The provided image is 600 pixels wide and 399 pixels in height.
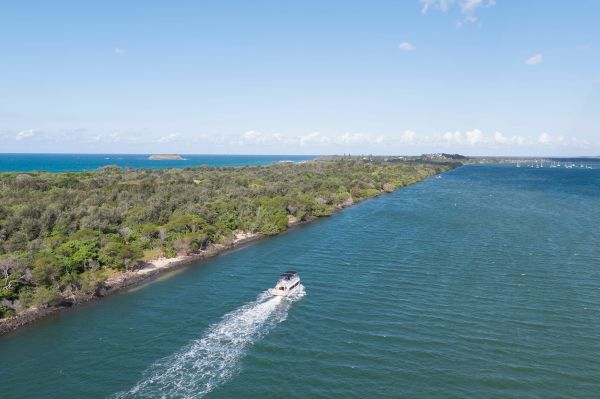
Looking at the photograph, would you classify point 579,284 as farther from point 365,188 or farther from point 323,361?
point 365,188

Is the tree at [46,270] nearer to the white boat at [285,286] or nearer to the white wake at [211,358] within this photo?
the white wake at [211,358]

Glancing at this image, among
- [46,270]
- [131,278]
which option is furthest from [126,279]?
[46,270]

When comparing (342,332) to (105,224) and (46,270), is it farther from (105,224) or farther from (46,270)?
(105,224)

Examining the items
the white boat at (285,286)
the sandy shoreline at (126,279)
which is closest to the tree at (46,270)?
the sandy shoreline at (126,279)

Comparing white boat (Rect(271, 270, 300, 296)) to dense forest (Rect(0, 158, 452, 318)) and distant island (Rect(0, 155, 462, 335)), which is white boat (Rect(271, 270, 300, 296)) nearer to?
distant island (Rect(0, 155, 462, 335))

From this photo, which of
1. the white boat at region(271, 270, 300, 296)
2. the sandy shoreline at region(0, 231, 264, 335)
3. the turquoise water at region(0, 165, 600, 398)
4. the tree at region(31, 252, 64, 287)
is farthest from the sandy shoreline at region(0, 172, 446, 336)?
the white boat at region(271, 270, 300, 296)

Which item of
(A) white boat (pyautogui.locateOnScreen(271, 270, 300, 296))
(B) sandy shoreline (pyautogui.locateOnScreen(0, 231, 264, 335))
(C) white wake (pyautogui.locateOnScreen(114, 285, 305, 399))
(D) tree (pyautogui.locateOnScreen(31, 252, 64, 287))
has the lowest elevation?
(C) white wake (pyautogui.locateOnScreen(114, 285, 305, 399))

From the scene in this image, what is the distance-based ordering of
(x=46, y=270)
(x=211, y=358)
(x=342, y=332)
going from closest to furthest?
1. (x=211, y=358)
2. (x=342, y=332)
3. (x=46, y=270)

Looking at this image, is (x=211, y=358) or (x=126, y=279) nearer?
(x=211, y=358)
